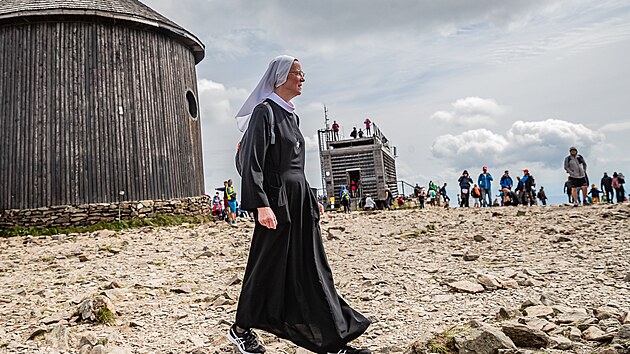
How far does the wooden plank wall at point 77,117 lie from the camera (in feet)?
45.4

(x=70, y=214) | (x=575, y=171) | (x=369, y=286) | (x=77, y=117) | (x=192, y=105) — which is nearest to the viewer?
(x=369, y=286)

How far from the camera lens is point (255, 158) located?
345 centimetres

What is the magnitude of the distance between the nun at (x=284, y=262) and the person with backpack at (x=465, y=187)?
61.5 ft

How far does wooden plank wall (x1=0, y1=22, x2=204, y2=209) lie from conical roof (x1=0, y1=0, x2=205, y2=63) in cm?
39

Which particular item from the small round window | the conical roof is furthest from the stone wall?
the conical roof

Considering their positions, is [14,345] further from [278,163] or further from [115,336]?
[278,163]

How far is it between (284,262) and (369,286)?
96.2 inches

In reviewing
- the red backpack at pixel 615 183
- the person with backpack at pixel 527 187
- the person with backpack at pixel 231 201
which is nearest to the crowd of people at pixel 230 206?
the person with backpack at pixel 231 201

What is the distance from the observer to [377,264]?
23.2 feet

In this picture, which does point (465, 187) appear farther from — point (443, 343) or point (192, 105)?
point (443, 343)

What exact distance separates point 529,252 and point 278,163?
519 centimetres

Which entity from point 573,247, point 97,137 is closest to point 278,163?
point 573,247

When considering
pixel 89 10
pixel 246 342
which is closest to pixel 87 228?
pixel 89 10

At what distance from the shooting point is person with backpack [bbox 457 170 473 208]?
21.4m
